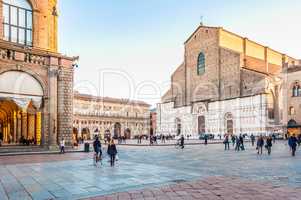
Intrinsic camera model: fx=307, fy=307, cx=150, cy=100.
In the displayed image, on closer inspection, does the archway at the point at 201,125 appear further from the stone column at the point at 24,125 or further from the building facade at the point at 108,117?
the stone column at the point at 24,125

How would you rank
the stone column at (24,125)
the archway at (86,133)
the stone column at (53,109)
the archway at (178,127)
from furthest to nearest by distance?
the archway at (86,133), the archway at (178,127), the stone column at (24,125), the stone column at (53,109)

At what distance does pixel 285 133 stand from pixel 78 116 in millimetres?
43055

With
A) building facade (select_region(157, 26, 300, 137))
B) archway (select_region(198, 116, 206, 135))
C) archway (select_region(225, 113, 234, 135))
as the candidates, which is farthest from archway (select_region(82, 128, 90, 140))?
archway (select_region(225, 113, 234, 135))

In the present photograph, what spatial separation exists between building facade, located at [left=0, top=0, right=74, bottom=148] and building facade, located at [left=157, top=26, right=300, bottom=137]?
32291mm

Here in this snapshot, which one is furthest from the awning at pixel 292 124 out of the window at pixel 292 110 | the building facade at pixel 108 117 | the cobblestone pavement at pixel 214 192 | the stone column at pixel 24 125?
the building facade at pixel 108 117

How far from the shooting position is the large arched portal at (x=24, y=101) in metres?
21.5

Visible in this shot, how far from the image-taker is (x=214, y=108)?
5328cm

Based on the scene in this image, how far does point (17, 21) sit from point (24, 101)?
6083 millimetres

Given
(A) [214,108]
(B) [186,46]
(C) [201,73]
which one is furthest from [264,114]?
(B) [186,46]

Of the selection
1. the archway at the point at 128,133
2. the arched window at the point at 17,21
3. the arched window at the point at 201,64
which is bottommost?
the archway at the point at 128,133

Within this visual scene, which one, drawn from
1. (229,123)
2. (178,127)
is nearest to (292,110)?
(229,123)

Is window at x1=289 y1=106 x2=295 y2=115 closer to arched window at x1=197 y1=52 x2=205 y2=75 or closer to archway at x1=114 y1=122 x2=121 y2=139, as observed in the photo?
arched window at x1=197 y1=52 x2=205 y2=75

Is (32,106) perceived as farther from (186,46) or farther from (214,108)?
(186,46)

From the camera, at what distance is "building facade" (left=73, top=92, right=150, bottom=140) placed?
69.2m
